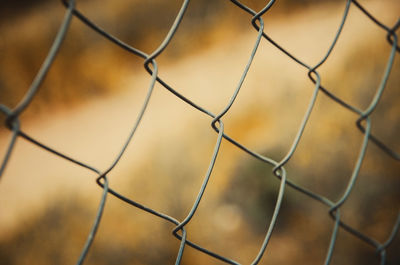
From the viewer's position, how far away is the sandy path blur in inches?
84.6

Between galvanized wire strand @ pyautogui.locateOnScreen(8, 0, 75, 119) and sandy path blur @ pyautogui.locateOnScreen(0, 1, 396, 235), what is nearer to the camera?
galvanized wire strand @ pyautogui.locateOnScreen(8, 0, 75, 119)

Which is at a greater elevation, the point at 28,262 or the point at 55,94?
the point at 55,94

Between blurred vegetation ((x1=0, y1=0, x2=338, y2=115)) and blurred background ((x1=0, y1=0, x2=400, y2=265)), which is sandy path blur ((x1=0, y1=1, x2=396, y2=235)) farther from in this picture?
blurred vegetation ((x1=0, y1=0, x2=338, y2=115))

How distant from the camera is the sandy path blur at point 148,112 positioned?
2.15m

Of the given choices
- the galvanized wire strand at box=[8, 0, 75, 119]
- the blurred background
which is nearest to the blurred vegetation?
the blurred background

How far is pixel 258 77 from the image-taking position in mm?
2195

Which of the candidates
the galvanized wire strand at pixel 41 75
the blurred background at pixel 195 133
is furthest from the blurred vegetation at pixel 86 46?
the galvanized wire strand at pixel 41 75

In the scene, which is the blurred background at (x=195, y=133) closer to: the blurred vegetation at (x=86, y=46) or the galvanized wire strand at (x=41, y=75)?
the blurred vegetation at (x=86, y=46)

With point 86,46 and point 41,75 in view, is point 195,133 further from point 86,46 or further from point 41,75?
point 41,75

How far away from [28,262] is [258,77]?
69.4 inches

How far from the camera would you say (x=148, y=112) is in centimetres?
247

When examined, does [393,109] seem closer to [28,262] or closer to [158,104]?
[158,104]

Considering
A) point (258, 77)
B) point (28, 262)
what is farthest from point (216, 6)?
point (28, 262)

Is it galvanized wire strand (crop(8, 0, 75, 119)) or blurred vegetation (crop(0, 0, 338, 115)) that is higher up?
blurred vegetation (crop(0, 0, 338, 115))
